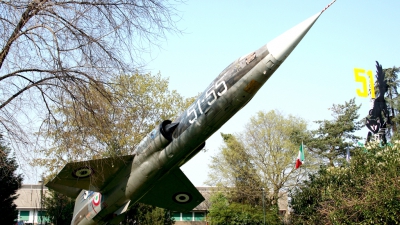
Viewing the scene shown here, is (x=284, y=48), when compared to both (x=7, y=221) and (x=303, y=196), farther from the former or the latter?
(x=7, y=221)

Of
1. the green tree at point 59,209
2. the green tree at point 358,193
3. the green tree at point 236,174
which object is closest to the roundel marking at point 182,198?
the green tree at point 358,193

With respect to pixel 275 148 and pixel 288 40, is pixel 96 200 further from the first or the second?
pixel 275 148

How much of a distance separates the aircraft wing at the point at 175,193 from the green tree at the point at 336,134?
2550cm

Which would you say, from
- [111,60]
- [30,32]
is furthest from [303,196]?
[30,32]

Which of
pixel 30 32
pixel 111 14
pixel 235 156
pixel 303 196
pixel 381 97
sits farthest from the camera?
pixel 235 156

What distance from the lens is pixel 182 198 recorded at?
1545 centimetres

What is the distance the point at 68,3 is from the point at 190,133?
4712mm

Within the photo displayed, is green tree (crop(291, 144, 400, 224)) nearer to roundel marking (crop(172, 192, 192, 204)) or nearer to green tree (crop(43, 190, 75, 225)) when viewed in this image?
roundel marking (crop(172, 192, 192, 204))

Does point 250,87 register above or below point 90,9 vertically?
below

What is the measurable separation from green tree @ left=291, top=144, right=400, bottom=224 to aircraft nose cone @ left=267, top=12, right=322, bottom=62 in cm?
748

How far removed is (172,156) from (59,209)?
19.6 metres

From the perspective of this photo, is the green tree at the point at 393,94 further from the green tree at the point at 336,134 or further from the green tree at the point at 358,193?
the green tree at the point at 358,193

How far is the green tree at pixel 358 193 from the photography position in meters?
13.8

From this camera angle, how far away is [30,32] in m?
7.10
